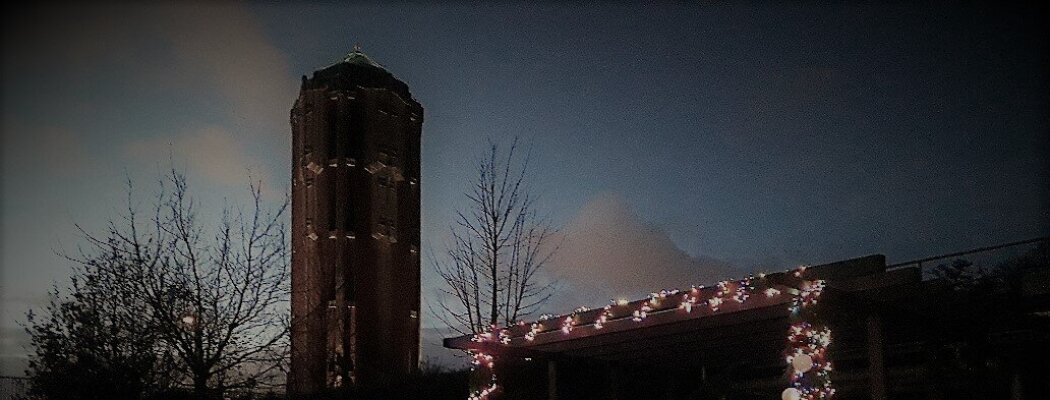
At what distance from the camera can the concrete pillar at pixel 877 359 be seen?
803 cm

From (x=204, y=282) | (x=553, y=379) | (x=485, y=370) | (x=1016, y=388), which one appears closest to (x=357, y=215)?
(x=204, y=282)

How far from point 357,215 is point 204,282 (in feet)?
44.9

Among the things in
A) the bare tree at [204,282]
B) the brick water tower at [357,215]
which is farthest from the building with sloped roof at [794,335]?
the brick water tower at [357,215]

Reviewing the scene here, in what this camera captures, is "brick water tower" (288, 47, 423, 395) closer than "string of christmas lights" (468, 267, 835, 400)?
No

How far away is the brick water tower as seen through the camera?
27125mm

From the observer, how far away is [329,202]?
2797cm

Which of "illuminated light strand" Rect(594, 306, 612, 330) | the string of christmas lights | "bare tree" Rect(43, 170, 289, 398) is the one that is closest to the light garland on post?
the string of christmas lights

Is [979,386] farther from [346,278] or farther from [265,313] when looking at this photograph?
[346,278]

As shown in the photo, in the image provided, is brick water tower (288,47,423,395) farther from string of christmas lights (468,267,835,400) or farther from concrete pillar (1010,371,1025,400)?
concrete pillar (1010,371,1025,400)

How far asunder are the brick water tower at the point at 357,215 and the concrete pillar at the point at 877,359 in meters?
20.1

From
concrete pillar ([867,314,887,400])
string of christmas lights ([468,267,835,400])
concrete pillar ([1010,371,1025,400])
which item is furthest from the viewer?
concrete pillar ([1010,371,1025,400])

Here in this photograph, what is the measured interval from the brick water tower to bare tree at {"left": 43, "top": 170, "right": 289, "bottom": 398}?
10.8 meters

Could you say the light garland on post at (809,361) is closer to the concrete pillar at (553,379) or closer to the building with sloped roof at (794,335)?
the building with sloped roof at (794,335)

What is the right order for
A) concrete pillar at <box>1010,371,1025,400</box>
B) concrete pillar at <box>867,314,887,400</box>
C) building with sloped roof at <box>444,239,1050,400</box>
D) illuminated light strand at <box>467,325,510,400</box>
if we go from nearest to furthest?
building with sloped roof at <box>444,239,1050,400</box> → concrete pillar at <box>867,314,887,400</box> → concrete pillar at <box>1010,371,1025,400</box> → illuminated light strand at <box>467,325,510,400</box>
